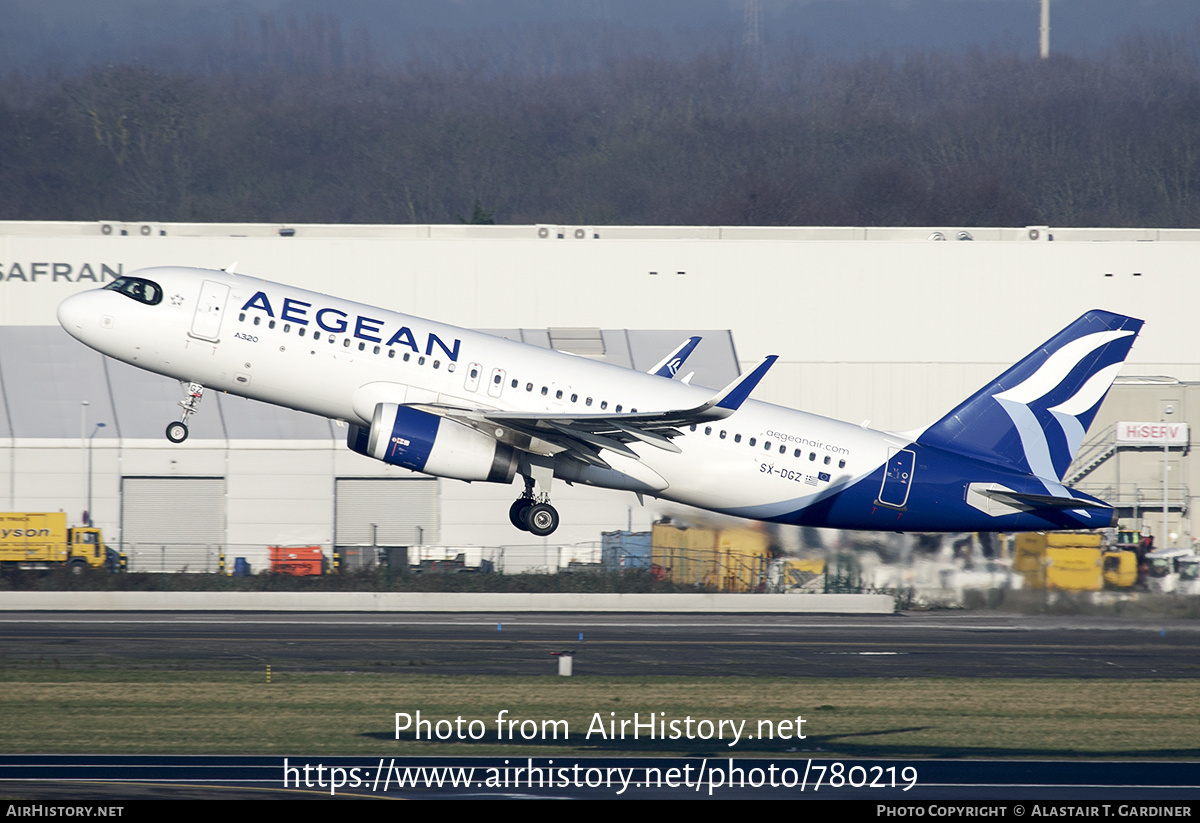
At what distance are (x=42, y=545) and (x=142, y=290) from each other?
23327 millimetres

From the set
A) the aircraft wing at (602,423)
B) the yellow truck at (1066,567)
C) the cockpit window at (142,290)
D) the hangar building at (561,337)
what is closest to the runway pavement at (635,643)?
the yellow truck at (1066,567)

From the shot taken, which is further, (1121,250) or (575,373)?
(1121,250)

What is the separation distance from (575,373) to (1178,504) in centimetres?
3871

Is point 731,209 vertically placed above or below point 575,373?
above

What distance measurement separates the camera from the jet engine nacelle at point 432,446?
1304 inches

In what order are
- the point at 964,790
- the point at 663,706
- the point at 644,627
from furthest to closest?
1. the point at 644,627
2. the point at 663,706
3. the point at 964,790

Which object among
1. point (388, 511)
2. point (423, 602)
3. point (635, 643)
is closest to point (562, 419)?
point (635, 643)

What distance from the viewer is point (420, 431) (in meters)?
33.3

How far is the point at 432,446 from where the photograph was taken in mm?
33438

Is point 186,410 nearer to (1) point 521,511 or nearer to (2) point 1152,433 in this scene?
(1) point 521,511

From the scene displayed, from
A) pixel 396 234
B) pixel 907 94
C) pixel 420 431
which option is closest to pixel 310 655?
pixel 420 431

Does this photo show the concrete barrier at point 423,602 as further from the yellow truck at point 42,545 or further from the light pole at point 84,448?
the light pole at point 84,448

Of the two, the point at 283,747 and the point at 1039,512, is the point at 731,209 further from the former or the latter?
the point at 283,747

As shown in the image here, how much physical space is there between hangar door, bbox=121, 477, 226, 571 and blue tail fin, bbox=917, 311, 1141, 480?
3280 cm
